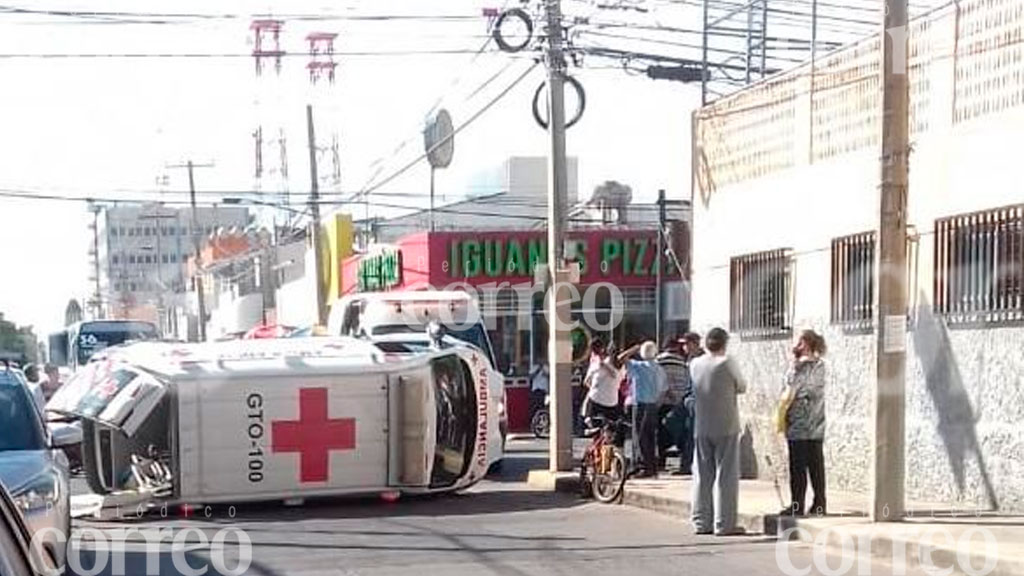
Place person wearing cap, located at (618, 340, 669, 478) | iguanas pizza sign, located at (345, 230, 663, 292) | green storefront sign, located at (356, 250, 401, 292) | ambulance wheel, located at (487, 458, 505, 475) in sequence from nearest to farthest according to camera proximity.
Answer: person wearing cap, located at (618, 340, 669, 478)
ambulance wheel, located at (487, 458, 505, 475)
iguanas pizza sign, located at (345, 230, 663, 292)
green storefront sign, located at (356, 250, 401, 292)

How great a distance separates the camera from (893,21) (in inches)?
440

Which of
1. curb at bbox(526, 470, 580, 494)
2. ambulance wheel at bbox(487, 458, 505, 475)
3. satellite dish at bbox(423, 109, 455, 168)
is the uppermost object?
satellite dish at bbox(423, 109, 455, 168)

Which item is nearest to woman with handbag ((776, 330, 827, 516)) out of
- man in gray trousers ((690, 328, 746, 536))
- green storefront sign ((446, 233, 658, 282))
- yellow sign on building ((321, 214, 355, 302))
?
man in gray trousers ((690, 328, 746, 536))

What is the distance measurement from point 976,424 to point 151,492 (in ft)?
27.3

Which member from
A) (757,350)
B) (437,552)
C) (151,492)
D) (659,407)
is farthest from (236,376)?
(757,350)

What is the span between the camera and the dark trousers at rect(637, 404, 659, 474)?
53.4 feet

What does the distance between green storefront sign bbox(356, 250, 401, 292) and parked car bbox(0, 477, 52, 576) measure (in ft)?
94.8

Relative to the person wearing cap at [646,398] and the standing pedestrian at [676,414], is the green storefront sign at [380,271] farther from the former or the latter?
the person wearing cap at [646,398]

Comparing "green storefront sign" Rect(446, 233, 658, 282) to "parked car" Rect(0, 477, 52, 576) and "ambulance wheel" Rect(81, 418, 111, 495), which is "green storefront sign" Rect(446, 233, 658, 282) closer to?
"ambulance wheel" Rect(81, 418, 111, 495)

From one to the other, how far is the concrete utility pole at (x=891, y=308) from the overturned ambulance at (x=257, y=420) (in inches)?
219

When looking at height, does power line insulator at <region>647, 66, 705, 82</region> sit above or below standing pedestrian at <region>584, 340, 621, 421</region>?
above

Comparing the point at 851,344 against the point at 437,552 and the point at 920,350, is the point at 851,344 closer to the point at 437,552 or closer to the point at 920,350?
the point at 920,350

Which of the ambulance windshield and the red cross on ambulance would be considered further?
the ambulance windshield

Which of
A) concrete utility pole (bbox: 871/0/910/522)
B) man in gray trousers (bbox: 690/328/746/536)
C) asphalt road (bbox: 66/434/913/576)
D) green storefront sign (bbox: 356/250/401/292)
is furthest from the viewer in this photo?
green storefront sign (bbox: 356/250/401/292)
